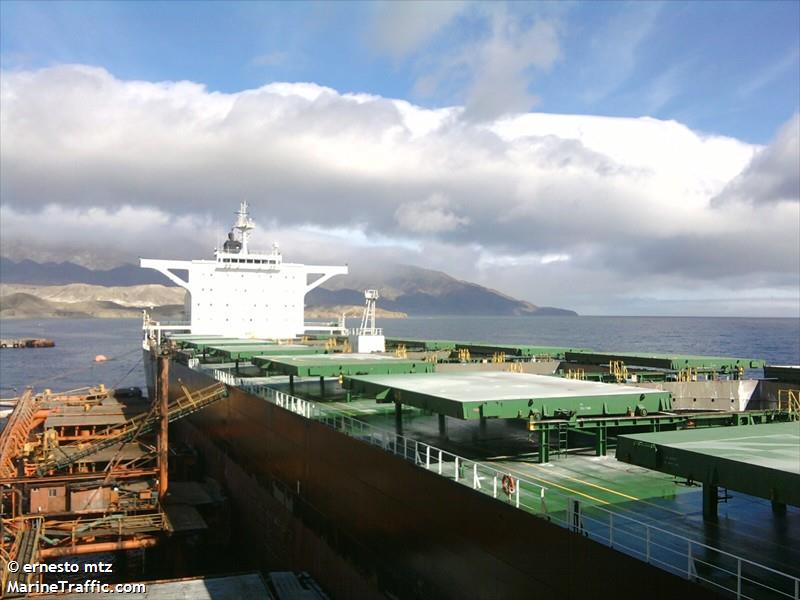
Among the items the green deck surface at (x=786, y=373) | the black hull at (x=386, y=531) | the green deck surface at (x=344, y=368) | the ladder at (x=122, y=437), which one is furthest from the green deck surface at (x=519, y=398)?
the green deck surface at (x=786, y=373)

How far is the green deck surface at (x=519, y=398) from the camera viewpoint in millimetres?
17531

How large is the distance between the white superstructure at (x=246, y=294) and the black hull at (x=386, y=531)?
27525mm

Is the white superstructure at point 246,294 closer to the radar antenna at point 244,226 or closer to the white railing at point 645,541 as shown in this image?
the radar antenna at point 244,226

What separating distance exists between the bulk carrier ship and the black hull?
0.05 meters

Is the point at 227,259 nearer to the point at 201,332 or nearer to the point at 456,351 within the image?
the point at 201,332

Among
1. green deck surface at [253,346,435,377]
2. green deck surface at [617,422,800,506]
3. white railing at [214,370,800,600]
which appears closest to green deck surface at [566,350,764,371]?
green deck surface at [253,346,435,377]

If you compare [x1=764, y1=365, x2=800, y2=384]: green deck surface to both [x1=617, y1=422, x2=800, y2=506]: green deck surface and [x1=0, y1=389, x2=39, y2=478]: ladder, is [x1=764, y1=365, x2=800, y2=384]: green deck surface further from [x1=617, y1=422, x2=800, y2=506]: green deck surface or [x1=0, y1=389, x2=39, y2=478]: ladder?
[x1=0, y1=389, x2=39, y2=478]: ladder

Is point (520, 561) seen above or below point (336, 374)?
below

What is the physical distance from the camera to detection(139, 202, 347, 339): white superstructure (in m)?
60.8

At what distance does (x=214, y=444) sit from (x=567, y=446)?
26.9 meters

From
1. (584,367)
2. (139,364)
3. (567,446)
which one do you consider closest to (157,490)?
(567,446)

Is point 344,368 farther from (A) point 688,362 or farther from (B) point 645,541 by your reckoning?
(A) point 688,362

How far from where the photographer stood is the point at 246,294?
62.6 metres

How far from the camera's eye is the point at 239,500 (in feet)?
109
